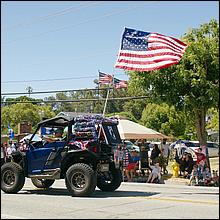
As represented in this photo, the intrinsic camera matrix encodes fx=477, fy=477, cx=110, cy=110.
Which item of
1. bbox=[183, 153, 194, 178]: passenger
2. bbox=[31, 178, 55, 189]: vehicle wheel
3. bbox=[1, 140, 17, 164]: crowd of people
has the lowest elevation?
bbox=[31, 178, 55, 189]: vehicle wheel

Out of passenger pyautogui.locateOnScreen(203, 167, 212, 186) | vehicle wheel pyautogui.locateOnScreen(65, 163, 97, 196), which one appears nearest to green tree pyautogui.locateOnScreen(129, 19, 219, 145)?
passenger pyautogui.locateOnScreen(203, 167, 212, 186)

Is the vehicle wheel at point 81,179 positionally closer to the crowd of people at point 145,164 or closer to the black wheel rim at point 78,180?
the black wheel rim at point 78,180

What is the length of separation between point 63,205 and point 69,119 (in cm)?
288

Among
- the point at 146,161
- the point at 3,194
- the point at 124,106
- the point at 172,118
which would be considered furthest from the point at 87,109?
the point at 3,194

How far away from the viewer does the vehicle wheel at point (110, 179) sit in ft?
45.5

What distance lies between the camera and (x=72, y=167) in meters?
12.6

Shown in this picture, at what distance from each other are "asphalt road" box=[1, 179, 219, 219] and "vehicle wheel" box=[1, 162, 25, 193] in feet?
0.72

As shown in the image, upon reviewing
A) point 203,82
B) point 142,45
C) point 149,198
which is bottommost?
point 149,198

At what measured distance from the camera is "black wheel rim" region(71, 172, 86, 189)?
1251 cm

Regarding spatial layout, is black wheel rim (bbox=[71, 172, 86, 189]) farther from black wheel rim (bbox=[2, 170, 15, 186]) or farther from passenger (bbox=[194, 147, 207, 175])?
passenger (bbox=[194, 147, 207, 175])

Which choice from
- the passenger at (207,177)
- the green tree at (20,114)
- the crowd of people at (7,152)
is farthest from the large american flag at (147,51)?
the green tree at (20,114)

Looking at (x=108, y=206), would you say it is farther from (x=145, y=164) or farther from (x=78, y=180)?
(x=145, y=164)

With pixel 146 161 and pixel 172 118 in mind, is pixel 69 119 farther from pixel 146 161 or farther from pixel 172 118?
pixel 172 118

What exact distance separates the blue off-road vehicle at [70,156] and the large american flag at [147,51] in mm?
3334
